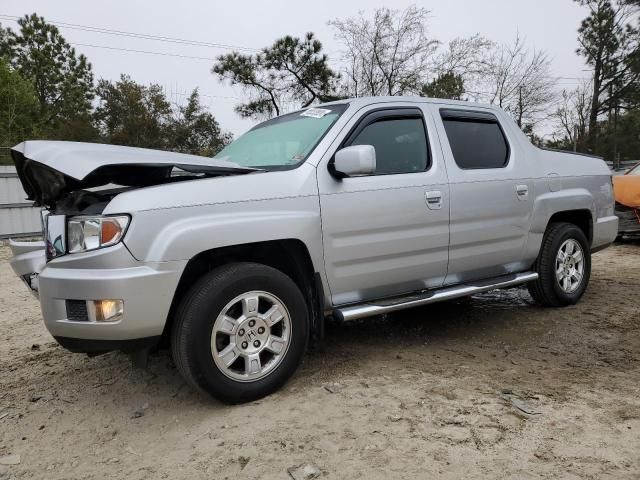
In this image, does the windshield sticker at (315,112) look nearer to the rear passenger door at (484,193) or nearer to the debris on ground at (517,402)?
the rear passenger door at (484,193)

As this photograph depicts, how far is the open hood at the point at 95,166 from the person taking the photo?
2.54m

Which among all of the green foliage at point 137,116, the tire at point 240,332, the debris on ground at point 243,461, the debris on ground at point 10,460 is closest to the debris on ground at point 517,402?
the tire at point 240,332

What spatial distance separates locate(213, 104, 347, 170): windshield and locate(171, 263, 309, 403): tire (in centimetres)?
80

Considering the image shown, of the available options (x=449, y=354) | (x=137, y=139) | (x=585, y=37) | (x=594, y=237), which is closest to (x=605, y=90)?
(x=585, y=37)

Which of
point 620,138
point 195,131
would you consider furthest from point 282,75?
point 620,138

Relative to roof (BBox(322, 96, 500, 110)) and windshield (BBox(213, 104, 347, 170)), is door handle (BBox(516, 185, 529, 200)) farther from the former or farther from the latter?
windshield (BBox(213, 104, 347, 170))

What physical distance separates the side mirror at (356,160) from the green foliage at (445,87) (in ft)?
74.4

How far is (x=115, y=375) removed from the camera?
346 cm

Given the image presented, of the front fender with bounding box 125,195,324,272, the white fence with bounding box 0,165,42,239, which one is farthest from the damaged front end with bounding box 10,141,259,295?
the white fence with bounding box 0,165,42,239

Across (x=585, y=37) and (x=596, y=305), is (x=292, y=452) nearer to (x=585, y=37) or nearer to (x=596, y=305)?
(x=596, y=305)

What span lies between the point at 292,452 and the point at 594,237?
397cm

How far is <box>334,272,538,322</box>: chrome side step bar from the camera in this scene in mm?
3148

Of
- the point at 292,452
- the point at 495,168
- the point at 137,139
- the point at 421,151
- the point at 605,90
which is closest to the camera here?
the point at 292,452

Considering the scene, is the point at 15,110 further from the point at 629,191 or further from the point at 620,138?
the point at 620,138
